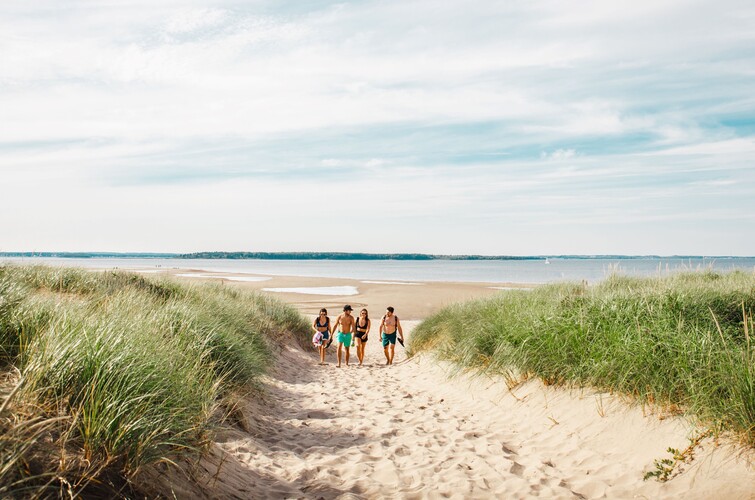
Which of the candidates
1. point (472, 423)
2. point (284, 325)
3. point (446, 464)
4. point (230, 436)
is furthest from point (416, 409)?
point (284, 325)

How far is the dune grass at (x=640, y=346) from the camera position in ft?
16.3

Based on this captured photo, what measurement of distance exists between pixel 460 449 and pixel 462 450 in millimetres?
36

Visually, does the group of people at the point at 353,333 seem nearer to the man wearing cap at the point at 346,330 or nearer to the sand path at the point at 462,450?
the man wearing cap at the point at 346,330

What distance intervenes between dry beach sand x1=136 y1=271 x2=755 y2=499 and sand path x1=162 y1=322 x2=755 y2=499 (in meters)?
0.01

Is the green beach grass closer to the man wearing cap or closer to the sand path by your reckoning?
the sand path

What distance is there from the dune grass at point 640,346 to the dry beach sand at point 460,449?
0.84 ft

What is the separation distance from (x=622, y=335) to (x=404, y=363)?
24.2 feet

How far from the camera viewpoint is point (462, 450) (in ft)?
19.9

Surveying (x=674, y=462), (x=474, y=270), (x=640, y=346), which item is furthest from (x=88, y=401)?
(x=474, y=270)

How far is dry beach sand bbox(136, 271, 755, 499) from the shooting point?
461cm

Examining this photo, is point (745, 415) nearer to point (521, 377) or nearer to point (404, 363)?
point (521, 377)

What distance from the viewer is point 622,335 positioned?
682cm

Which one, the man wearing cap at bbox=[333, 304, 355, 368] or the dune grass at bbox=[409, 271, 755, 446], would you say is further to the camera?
the man wearing cap at bbox=[333, 304, 355, 368]

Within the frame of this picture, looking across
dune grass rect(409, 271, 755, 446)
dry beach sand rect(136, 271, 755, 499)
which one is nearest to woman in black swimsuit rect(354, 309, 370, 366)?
dune grass rect(409, 271, 755, 446)
